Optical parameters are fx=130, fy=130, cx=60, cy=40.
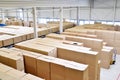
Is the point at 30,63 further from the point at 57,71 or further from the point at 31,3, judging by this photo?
the point at 31,3

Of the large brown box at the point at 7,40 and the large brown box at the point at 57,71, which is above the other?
the large brown box at the point at 7,40

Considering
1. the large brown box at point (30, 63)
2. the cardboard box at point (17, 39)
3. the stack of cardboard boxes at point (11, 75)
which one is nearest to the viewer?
the stack of cardboard boxes at point (11, 75)

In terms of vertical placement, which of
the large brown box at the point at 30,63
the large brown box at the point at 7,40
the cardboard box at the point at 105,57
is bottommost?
the cardboard box at the point at 105,57

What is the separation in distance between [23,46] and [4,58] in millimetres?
937

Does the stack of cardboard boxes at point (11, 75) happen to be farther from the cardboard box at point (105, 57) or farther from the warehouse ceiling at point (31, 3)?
the cardboard box at point (105, 57)

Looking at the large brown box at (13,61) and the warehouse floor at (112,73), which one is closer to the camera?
the large brown box at (13,61)

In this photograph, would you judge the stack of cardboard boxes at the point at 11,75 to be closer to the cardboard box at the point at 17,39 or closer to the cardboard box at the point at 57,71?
the cardboard box at the point at 57,71

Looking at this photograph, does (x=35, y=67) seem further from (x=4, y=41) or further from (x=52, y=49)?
(x=4, y=41)

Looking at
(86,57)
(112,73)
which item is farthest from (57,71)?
(112,73)

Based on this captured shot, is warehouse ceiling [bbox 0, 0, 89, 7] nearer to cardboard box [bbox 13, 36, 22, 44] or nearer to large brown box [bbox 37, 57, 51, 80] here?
cardboard box [bbox 13, 36, 22, 44]

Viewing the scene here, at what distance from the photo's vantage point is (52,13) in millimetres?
15641

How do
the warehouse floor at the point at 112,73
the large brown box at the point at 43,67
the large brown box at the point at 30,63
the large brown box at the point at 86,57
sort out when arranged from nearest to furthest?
1. the large brown box at the point at 43,67
2. the large brown box at the point at 30,63
3. the large brown box at the point at 86,57
4. the warehouse floor at the point at 112,73

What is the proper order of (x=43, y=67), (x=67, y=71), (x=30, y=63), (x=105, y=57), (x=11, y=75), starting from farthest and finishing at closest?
1. (x=105, y=57)
2. (x=30, y=63)
3. (x=43, y=67)
4. (x=67, y=71)
5. (x=11, y=75)

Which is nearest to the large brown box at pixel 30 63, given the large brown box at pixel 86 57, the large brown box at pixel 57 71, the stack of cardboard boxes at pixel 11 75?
the large brown box at pixel 57 71
